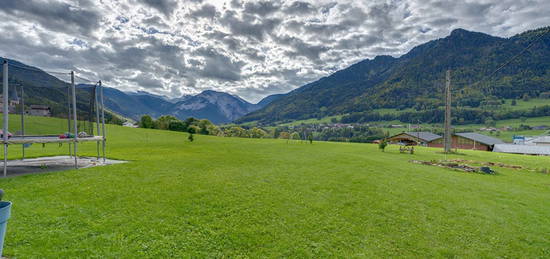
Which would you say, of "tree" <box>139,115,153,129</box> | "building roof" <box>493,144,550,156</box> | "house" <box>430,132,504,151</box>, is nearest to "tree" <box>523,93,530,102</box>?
"house" <box>430,132,504,151</box>

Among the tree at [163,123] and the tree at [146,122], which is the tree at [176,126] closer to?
the tree at [163,123]

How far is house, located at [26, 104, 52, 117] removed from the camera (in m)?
13.4

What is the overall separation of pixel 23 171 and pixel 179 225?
424 inches

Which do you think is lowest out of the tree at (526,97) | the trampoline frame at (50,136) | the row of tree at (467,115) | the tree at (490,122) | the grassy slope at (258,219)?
the grassy slope at (258,219)

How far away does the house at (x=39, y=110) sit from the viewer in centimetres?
1344

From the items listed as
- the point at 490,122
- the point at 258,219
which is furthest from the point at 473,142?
the point at 258,219

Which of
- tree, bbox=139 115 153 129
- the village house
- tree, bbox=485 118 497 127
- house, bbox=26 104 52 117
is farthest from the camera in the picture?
tree, bbox=485 118 497 127

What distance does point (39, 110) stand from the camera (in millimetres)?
13930

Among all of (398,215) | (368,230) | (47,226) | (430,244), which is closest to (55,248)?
(47,226)

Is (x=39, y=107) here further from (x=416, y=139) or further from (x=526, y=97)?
(x=526, y=97)

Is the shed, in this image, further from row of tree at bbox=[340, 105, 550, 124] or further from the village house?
row of tree at bbox=[340, 105, 550, 124]

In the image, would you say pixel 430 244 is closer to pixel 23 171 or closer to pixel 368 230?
pixel 368 230

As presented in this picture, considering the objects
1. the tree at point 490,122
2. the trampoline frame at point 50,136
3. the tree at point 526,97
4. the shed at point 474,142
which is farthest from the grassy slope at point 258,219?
the tree at point 526,97

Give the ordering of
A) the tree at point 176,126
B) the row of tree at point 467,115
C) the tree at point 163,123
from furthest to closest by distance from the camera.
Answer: the row of tree at point 467,115
the tree at point 163,123
the tree at point 176,126
